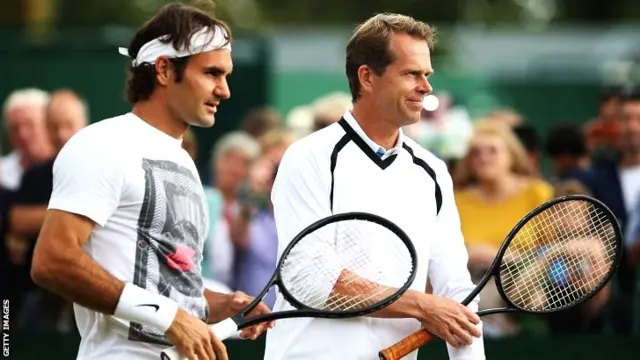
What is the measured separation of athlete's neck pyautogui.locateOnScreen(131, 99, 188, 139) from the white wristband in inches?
26.0

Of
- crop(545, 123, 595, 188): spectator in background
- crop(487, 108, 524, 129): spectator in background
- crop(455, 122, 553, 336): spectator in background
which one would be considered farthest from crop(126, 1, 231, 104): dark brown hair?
crop(487, 108, 524, 129): spectator in background

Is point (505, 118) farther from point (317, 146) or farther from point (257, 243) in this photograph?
point (317, 146)

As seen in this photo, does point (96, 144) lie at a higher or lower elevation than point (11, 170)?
higher

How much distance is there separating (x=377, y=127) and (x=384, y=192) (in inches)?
11.0

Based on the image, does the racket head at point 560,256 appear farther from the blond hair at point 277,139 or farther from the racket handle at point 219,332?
the blond hair at point 277,139

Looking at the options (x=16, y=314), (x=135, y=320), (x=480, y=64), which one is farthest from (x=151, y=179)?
(x=480, y=64)

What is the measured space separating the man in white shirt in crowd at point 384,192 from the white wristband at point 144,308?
774 mm

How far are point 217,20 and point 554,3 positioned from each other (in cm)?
4183

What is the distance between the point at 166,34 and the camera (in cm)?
582

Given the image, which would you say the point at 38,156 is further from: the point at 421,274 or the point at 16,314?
the point at 421,274

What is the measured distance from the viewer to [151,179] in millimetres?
5598

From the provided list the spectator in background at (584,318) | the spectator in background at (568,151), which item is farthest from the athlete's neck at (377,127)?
the spectator in background at (568,151)

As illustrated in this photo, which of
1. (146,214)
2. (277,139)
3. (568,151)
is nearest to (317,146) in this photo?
(146,214)

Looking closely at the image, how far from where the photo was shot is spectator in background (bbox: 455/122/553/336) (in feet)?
32.6
